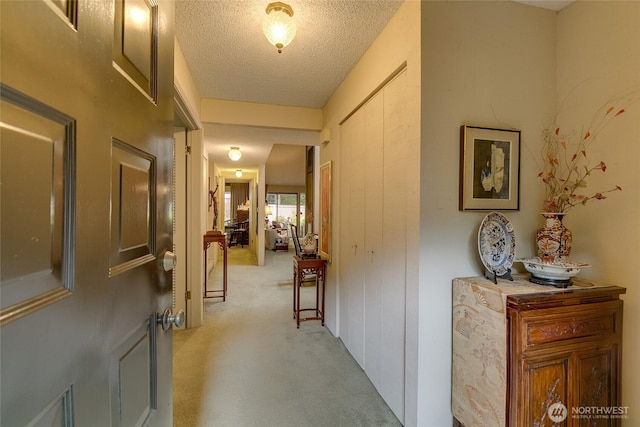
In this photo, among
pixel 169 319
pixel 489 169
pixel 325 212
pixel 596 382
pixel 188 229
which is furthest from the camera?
pixel 325 212

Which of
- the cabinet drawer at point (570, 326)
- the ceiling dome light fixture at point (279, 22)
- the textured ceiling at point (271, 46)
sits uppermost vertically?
the textured ceiling at point (271, 46)

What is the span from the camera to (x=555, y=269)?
1395 mm

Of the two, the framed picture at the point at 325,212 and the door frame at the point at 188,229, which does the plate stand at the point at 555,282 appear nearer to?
the framed picture at the point at 325,212

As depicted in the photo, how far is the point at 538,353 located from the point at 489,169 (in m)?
0.92

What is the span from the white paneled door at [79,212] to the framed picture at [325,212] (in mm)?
2312

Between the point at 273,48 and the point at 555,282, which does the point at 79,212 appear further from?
the point at 273,48

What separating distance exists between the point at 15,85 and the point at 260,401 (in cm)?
210

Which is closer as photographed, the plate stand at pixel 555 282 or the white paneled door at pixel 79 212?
the white paneled door at pixel 79 212

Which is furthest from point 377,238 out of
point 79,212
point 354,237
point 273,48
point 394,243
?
point 79,212

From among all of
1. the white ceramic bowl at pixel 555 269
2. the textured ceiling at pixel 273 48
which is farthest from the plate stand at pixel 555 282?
the textured ceiling at pixel 273 48

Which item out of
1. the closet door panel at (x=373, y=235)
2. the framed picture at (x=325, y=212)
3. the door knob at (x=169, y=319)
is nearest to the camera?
the door knob at (x=169, y=319)

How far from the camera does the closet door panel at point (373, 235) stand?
6.61 ft

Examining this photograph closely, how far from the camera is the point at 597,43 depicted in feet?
5.08

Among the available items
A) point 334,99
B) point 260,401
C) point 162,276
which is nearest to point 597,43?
point 334,99
